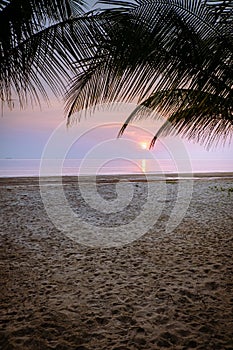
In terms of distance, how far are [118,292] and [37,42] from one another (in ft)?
7.05

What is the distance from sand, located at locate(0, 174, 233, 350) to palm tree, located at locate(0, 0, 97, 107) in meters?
1.60

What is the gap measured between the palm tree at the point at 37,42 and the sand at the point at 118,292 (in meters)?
1.60

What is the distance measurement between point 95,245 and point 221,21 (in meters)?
3.36

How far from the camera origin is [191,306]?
2.62 meters

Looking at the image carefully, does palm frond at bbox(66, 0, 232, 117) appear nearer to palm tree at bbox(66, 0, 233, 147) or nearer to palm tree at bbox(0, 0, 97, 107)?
palm tree at bbox(66, 0, 233, 147)

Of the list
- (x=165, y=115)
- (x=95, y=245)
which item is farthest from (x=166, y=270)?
(x=165, y=115)

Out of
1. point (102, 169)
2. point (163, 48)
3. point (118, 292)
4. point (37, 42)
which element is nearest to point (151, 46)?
point (163, 48)

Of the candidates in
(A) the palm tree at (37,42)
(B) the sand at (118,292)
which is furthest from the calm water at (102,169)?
(A) the palm tree at (37,42)

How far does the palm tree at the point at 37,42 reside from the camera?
171cm

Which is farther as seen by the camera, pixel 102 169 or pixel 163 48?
pixel 102 169

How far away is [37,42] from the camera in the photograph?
72.0 inches

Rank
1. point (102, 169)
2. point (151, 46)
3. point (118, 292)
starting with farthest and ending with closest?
point (102, 169) < point (118, 292) < point (151, 46)

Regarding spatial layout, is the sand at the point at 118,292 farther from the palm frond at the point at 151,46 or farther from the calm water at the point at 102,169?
the calm water at the point at 102,169

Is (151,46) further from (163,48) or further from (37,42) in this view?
(37,42)
